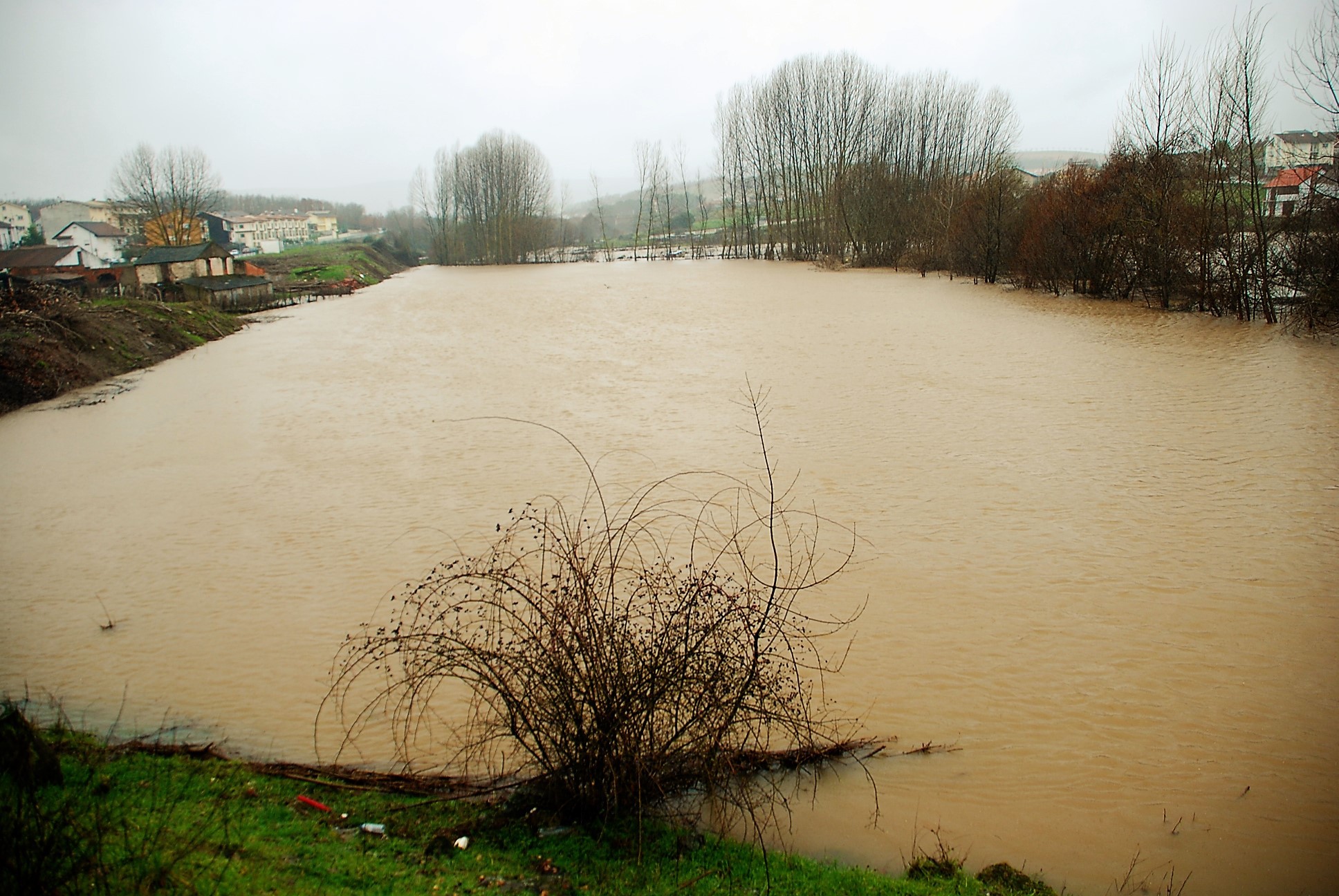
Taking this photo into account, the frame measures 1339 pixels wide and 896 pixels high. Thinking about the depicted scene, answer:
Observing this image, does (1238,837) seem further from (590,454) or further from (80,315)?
(80,315)

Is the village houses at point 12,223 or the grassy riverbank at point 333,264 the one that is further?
the village houses at point 12,223

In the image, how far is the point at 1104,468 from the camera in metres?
11.2

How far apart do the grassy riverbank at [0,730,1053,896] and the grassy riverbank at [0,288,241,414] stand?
1895 cm

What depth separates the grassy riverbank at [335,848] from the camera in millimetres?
3562

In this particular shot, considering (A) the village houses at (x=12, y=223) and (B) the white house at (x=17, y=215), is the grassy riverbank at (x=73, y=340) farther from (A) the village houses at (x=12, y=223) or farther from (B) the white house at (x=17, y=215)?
(B) the white house at (x=17, y=215)

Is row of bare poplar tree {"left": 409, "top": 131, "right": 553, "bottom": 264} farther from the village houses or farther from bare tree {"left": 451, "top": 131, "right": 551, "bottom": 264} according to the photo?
the village houses

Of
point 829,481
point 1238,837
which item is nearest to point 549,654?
point 1238,837

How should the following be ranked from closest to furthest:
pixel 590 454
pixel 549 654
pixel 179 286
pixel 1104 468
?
pixel 549 654
pixel 1104 468
pixel 590 454
pixel 179 286

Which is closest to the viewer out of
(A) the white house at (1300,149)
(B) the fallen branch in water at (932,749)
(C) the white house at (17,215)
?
(B) the fallen branch in water at (932,749)

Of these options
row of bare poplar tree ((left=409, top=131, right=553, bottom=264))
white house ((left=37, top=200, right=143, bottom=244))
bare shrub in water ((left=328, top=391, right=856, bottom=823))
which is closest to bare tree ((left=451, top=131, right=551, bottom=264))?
row of bare poplar tree ((left=409, top=131, right=553, bottom=264))

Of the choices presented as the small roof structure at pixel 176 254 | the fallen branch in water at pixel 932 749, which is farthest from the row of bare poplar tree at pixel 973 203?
the small roof structure at pixel 176 254

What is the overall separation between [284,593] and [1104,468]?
1070 cm

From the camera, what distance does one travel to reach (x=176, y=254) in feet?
138

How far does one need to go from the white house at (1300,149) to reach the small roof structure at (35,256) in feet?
177
